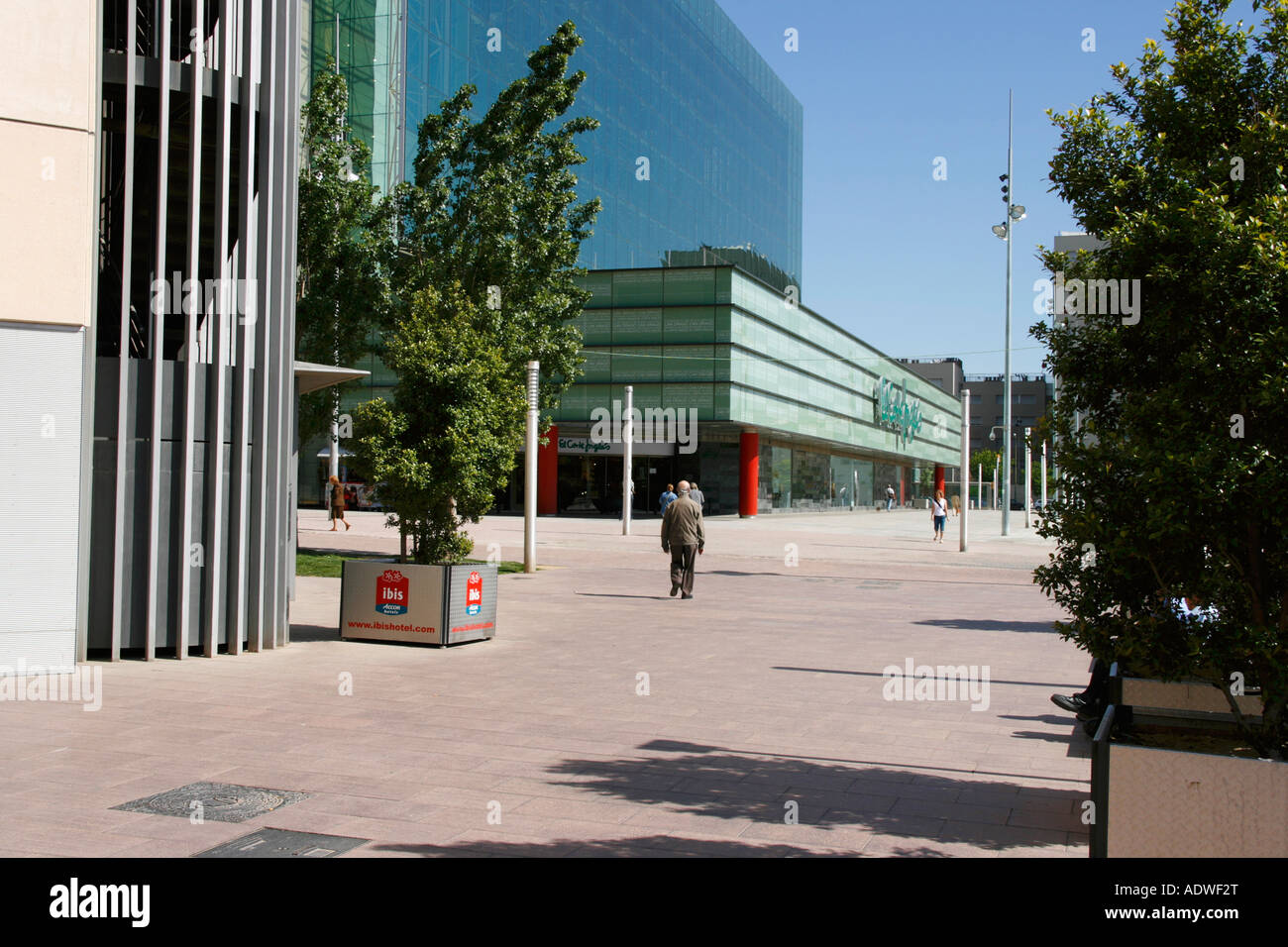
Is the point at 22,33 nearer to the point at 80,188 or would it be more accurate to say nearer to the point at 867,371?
the point at 80,188

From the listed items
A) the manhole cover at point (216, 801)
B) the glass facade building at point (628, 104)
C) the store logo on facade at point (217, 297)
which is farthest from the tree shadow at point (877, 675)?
the glass facade building at point (628, 104)

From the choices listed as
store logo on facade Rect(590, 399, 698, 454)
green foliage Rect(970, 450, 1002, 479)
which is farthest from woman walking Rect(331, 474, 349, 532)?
green foliage Rect(970, 450, 1002, 479)

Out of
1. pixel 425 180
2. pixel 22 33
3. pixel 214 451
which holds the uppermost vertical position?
pixel 425 180

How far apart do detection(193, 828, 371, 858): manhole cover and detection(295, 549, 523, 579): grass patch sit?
13.8 metres

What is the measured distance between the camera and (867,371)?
72.7 metres

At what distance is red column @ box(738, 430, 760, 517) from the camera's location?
2105 inches

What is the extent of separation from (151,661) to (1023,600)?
1377 centimetres

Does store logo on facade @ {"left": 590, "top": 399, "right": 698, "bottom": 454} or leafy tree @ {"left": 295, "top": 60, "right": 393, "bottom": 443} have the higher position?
leafy tree @ {"left": 295, "top": 60, "right": 393, "bottom": 443}

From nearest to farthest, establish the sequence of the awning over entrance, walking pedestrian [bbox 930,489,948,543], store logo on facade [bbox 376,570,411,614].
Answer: store logo on facade [bbox 376,570,411,614], the awning over entrance, walking pedestrian [bbox 930,489,948,543]

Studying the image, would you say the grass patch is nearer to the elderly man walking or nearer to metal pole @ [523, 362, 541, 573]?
metal pole @ [523, 362, 541, 573]

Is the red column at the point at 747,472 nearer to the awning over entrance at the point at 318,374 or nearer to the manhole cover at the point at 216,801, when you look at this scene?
the awning over entrance at the point at 318,374

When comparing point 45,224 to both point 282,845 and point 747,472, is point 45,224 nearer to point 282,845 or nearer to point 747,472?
point 282,845

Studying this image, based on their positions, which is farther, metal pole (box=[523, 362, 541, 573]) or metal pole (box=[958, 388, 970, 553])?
metal pole (box=[958, 388, 970, 553])
